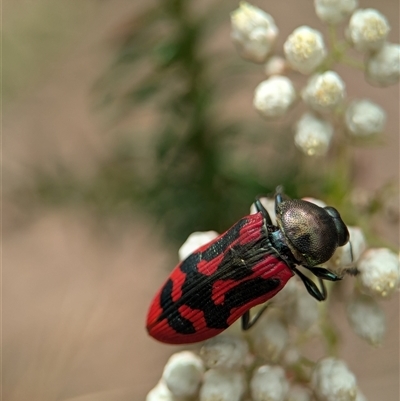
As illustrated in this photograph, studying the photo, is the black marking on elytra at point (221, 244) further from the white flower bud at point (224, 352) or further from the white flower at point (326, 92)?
the white flower at point (326, 92)

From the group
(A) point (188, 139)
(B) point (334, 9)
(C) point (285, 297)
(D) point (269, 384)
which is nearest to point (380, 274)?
(C) point (285, 297)

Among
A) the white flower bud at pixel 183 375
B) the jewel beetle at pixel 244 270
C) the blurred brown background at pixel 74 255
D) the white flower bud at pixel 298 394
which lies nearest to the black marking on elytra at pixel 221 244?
the jewel beetle at pixel 244 270

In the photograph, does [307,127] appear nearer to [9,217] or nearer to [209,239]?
[209,239]

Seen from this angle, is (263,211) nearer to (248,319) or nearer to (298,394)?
(248,319)

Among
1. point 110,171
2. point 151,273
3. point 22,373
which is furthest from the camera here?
point 151,273

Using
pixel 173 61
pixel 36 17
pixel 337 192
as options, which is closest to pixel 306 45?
pixel 337 192
